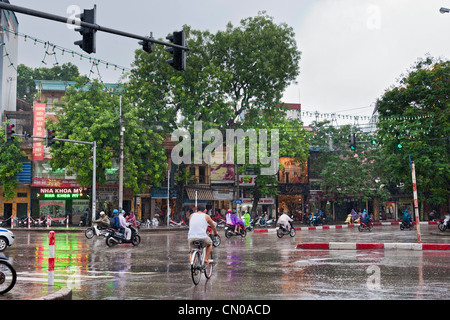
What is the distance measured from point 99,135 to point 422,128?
76.5 feet

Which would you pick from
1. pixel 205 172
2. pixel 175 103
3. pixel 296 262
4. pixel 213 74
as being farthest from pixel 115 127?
pixel 296 262

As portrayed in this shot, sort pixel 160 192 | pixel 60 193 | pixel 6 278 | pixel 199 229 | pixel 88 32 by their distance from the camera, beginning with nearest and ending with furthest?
1. pixel 6 278
2. pixel 199 229
3. pixel 88 32
4. pixel 60 193
5. pixel 160 192

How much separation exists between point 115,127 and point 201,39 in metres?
9.86

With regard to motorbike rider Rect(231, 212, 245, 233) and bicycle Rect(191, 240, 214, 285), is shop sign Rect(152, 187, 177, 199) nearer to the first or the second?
motorbike rider Rect(231, 212, 245, 233)

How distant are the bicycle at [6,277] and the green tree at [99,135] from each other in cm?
2761

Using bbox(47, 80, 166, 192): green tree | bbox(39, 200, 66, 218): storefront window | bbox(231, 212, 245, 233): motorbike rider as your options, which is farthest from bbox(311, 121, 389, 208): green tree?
bbox(39, 200, 66, 218): storefront window

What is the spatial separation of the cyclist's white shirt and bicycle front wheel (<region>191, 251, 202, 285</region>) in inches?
→ 15.6

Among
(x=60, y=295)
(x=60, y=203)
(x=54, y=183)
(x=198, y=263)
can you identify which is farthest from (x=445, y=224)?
(x=60, y=203)

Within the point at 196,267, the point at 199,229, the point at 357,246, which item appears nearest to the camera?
the point at 196,267

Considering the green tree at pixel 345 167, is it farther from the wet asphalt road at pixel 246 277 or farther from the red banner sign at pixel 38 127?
the wet asphalt road at pixel 246 277

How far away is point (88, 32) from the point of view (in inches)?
420

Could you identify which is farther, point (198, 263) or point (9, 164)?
point (9, 164)

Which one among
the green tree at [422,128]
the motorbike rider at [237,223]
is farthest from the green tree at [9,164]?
the green tree at [422,128]

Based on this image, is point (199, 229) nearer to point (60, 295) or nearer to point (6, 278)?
point (60, 295)
